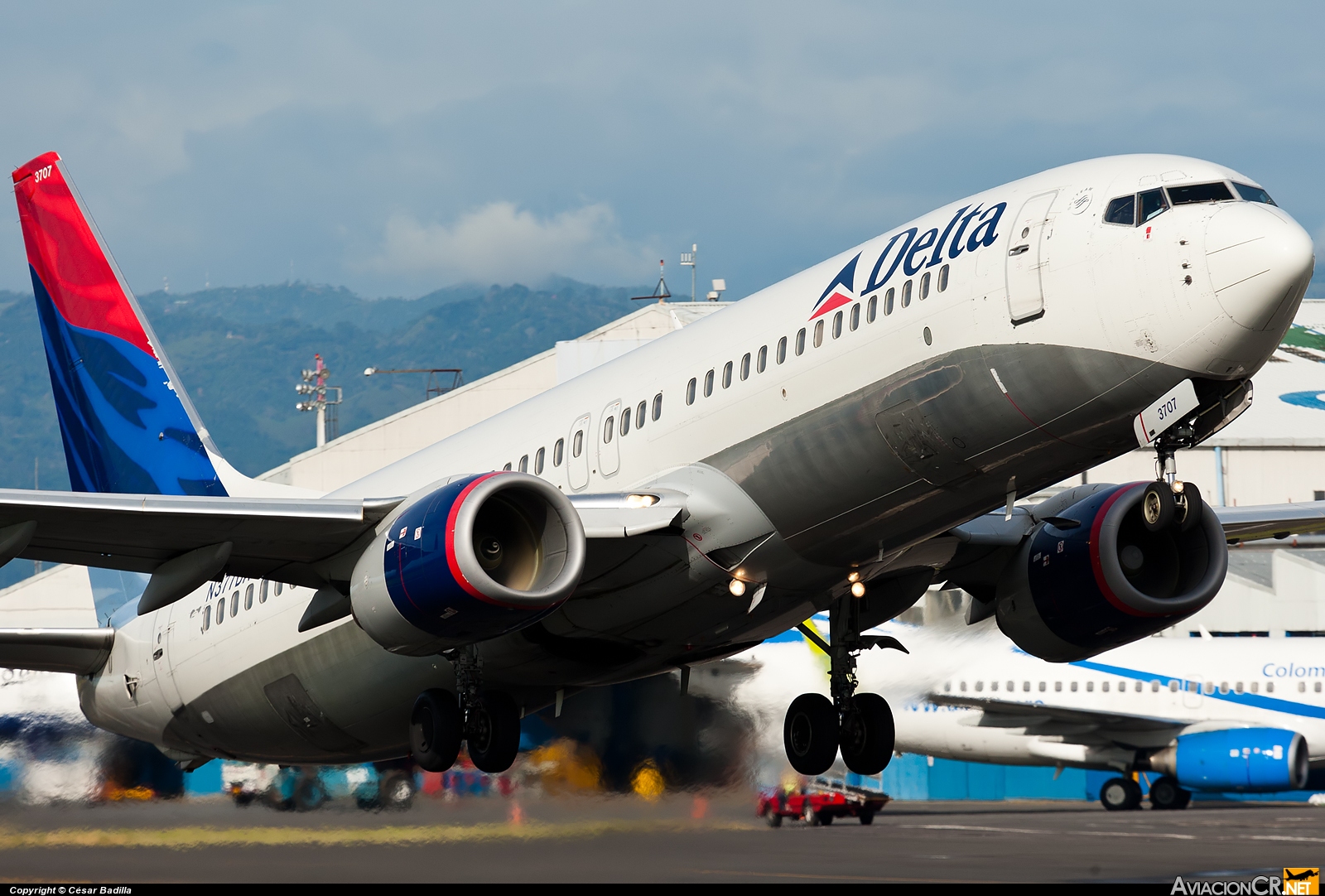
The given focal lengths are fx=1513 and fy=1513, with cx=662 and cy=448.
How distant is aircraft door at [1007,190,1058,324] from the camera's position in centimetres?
1388

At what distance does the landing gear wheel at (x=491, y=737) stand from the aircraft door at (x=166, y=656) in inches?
235

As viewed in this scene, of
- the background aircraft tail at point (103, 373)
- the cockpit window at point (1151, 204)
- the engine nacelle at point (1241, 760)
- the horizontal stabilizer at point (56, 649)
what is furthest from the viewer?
the engine nacelle at point (1241, 760)

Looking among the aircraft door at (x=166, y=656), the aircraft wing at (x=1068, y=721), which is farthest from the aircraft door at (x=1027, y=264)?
the aircraft wing at (x=1068, y=721)

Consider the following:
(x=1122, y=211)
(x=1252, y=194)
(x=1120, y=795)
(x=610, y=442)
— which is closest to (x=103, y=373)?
(x=610, y=442)

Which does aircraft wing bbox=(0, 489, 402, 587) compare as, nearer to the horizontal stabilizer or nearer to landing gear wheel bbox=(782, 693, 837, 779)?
the horizontal stabilizer

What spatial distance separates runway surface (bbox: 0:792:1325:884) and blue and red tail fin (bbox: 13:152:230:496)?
518 cm

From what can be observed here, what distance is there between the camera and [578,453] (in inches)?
705

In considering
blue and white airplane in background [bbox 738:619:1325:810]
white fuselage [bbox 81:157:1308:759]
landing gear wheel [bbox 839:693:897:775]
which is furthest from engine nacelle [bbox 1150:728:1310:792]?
white fuselage [bbox 81:157:1308:759]

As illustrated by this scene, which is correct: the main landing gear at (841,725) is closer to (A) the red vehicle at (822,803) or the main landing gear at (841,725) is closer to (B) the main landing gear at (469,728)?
(B) the main landing gear at (469,728)

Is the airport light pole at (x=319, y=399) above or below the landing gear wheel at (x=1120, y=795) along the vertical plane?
above

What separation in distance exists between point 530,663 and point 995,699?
79.3 ft

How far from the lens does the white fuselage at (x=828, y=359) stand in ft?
43.2

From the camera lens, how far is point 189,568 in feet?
55.1
